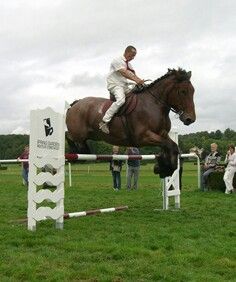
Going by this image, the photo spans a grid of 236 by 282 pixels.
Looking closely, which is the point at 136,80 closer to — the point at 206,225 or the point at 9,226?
the point at 206,225

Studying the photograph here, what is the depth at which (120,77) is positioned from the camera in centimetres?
959

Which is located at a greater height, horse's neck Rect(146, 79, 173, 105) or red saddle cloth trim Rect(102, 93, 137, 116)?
horse's neck Rect(146, 79, 173, 105)

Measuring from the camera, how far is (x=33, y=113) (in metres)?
8.32

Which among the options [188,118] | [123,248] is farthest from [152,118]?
[123,248]

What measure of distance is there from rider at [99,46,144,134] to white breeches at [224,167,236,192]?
9239 mm

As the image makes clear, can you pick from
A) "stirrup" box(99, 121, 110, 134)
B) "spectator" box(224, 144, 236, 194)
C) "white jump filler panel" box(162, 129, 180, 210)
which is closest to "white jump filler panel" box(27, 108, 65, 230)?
"stirrup" box(99, 121, 110, 134)

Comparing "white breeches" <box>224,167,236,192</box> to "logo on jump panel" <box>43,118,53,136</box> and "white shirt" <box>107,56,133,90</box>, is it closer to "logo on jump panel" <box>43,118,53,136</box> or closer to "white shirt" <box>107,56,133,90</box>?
"white shirt" <box>107,56,133,90</box>

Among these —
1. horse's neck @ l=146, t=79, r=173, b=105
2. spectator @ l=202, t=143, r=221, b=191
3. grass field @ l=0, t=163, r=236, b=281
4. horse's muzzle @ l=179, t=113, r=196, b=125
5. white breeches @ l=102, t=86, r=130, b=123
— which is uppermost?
horse's neck @ l=146, t=79, r=173, b=105

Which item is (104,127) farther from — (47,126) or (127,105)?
(47,126)

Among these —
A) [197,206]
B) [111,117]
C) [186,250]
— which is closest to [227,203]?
[197,206]

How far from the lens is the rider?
934cm

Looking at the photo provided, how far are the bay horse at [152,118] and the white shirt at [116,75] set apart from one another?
32 centimetres

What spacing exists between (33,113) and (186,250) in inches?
137

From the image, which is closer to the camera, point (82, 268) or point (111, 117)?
point (82, 268)
